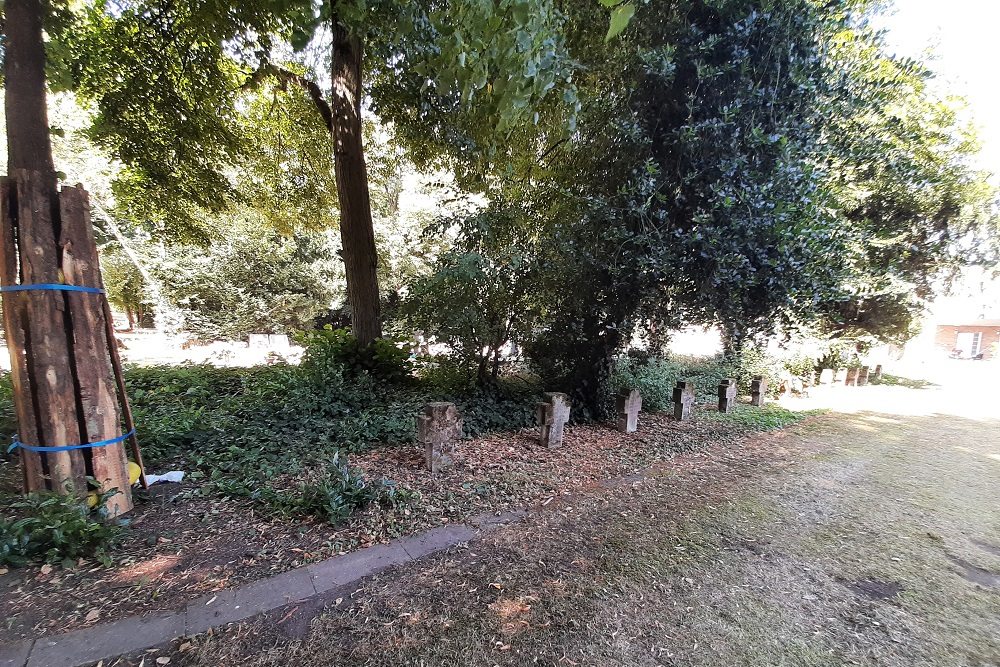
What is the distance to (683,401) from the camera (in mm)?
6172

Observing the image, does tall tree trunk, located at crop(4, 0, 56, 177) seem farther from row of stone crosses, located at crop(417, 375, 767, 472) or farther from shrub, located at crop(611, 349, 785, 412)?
shrub, located at crop(611, 349, 785, 412)

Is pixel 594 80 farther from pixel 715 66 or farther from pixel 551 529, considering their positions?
pixel 551 529

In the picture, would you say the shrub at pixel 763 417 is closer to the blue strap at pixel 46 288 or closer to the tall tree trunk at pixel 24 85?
the blue strap at pixel 46 288


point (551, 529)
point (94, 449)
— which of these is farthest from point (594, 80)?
point (94, 449)

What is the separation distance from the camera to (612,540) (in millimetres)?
2910

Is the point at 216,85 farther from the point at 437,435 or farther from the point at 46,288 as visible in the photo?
the point at 437,435

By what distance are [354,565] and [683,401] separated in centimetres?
511

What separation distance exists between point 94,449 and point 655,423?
586 centimetres

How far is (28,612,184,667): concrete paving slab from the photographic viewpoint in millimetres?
1816

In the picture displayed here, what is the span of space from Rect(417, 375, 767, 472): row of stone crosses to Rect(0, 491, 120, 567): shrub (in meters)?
2.16

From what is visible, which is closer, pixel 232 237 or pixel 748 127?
pixel 748 127

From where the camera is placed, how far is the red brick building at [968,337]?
30531mm

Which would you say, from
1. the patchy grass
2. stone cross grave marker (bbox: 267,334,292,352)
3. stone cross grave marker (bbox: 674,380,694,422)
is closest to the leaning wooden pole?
the patchy grass

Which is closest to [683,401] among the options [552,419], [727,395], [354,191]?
[727,395]
